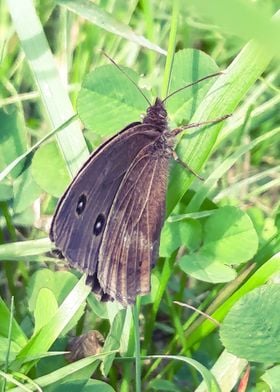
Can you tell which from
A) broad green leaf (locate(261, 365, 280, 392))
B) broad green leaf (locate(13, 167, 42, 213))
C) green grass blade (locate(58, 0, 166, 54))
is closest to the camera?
broad green leaf (locate(261, 365, 280, 392))

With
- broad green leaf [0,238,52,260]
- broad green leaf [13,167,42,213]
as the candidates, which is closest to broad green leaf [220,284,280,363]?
broad green leaf [0,238,52,260]

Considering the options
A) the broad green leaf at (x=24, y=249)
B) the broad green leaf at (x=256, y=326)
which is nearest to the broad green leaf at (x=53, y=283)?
the broad green leaf at (x=24, y=249)

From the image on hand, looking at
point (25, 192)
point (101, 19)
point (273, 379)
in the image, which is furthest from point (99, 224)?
point (101, 19)

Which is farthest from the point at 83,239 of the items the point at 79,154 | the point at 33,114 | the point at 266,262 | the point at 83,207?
the point at 33,114

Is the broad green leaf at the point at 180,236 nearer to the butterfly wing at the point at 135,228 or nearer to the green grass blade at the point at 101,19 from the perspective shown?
the butterfly wing at the point at 135,228

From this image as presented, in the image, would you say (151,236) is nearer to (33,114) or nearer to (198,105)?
(198,105)

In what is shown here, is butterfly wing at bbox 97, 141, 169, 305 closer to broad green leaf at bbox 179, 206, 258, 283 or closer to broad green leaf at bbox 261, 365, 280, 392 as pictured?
broad green leaf at bbox 179, 206, 258, 283
